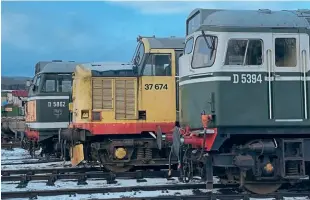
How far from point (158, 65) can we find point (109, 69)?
1370mm

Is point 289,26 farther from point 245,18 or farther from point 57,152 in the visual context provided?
point 57,152

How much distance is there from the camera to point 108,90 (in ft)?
42.5

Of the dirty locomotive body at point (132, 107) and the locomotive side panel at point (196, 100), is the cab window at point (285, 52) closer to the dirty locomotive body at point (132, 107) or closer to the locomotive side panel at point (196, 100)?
the locomotive side panel at point (196, 100)

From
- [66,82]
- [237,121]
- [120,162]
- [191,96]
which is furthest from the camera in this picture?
[66,82]

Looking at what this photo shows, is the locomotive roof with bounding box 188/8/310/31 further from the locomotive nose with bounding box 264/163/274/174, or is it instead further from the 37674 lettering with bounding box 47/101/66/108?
the 37674 lettering with bounding box 47/101/66/108

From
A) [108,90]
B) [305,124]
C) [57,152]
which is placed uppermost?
[108,90]

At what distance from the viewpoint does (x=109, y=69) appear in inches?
517

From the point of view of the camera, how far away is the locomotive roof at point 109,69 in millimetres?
12969

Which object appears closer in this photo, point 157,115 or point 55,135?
point 157,115

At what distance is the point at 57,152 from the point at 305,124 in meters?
10.9

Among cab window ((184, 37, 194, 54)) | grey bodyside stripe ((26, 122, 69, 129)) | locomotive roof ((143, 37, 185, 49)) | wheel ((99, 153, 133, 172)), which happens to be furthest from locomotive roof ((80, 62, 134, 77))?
grey bodyside stripe ((26, 122, 69, 129))

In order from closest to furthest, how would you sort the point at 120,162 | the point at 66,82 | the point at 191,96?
the point at 191,96
the point at 120,162
the point at 66,82

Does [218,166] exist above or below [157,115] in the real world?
below

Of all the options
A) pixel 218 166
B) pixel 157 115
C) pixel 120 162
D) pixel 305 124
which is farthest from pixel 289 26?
pixel 120 162
